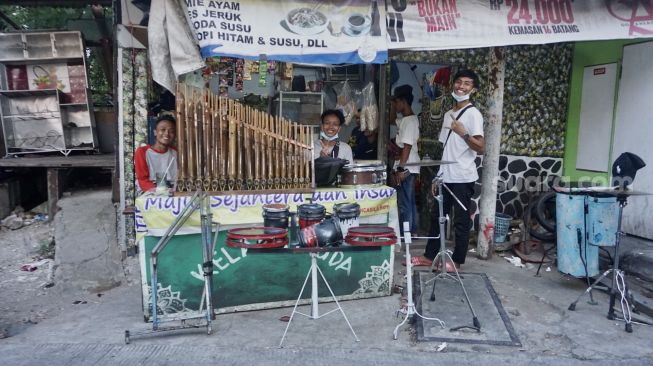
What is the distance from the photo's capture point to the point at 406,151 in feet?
18.7

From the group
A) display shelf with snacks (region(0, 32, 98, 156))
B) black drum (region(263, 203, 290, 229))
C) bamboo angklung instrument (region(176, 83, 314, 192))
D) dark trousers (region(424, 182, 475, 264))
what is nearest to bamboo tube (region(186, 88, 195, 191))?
bamboo angklung instrument (region(176, 83, 314, 192))

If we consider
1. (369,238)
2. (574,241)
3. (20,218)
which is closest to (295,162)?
(369,238)

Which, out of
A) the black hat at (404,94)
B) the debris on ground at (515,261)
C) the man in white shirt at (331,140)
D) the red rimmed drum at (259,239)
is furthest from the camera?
the black hat at (404,94)

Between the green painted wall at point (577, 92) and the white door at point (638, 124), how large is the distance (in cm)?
32

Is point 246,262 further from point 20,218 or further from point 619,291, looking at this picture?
point 20,218

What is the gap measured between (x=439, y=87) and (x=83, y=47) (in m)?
6.00

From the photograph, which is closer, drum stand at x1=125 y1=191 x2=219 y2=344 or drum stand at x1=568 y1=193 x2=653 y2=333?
drum stand at x1=125 y1=191 x2=219 y2=344

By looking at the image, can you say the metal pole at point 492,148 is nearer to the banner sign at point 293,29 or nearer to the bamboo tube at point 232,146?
the banner sign at point 293,29

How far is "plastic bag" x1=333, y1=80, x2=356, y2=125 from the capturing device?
6086 mm

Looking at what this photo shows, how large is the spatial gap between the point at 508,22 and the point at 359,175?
2252 millimetres

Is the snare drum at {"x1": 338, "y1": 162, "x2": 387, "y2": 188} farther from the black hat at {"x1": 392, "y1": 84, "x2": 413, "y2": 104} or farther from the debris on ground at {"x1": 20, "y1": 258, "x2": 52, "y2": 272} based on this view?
the debris on ground at {"x1": 20, "y1": 258, "x2": 52, "y2": 272}

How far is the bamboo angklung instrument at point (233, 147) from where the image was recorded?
12.0 ft

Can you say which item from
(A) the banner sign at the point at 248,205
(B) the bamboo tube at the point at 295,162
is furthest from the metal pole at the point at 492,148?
(B) the bamboo tube at the point at 295,162

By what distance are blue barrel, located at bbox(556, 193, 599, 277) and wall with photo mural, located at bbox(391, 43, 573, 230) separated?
1932 millimetres
